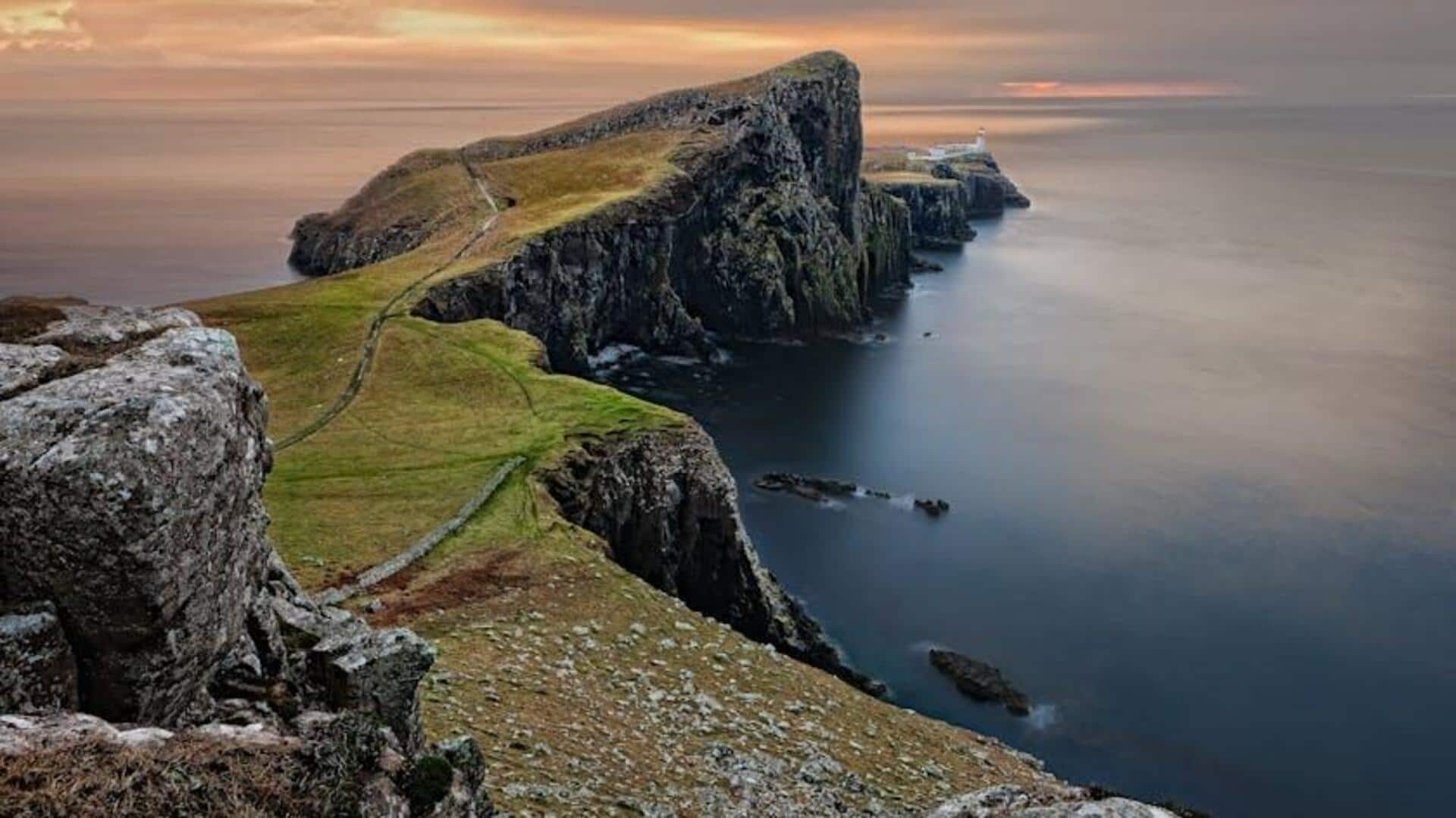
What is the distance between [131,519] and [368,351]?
75645 mm

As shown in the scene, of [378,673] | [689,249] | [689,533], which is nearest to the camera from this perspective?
[378,673]

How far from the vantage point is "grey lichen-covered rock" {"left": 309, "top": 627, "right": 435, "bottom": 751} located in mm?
22203

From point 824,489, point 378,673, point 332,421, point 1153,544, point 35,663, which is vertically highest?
point 35,663

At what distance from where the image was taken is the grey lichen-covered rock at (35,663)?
16.7 metres

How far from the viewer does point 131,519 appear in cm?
1723

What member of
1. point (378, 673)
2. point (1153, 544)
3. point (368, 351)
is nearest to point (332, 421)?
point (368, 351)

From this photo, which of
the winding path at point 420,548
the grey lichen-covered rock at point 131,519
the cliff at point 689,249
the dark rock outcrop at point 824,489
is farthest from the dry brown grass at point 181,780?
the cliff at point 689,249

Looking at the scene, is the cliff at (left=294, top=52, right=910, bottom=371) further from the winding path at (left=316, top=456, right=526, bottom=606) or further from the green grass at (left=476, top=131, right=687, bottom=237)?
the winding path at (left=316, top=456, right=526, bottom=606)

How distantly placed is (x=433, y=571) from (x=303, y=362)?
151ft

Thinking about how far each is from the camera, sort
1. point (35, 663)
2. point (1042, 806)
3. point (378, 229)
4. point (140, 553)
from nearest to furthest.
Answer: point (35, 663) → point (140, 553) → point (1042, 806) → point (378, 229)

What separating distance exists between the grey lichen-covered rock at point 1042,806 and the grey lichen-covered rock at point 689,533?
44.7m

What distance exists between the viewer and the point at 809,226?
184375 mm

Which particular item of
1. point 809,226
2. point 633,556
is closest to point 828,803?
point 633,556

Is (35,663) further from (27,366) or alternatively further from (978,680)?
(978,680)
